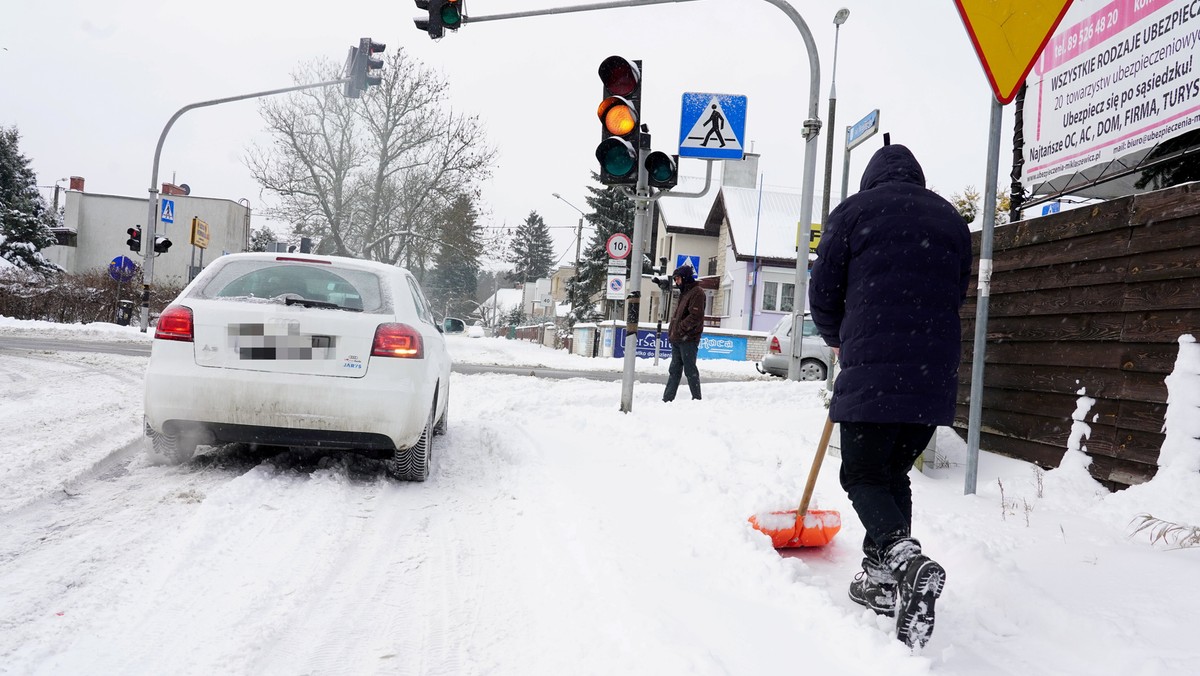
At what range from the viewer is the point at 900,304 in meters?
2.93

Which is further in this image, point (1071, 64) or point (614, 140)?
point (614, 140)

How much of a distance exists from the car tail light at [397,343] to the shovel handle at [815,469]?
8.25 feet

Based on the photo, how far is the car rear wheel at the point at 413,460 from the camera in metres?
5.12

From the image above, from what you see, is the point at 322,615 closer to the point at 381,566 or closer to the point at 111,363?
the point at 381,566

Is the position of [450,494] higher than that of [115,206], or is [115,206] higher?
[115,206]

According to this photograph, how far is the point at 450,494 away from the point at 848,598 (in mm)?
2564

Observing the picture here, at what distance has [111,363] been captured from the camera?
12.7 m

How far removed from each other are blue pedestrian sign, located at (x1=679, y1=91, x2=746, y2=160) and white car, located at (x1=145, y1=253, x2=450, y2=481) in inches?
202

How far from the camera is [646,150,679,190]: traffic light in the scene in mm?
8297

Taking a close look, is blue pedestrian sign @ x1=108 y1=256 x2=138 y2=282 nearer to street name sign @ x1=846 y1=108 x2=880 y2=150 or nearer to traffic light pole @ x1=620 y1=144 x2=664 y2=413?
traffic light pole @ x1=620 y1=144 x2=664 y2=413

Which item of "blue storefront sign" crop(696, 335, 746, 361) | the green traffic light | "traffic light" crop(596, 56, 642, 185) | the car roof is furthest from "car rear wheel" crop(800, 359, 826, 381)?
the car roof

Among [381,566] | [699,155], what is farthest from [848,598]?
[699,155]

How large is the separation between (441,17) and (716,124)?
12.5 ft

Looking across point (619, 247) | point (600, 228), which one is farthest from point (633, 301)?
point (600, 228)
